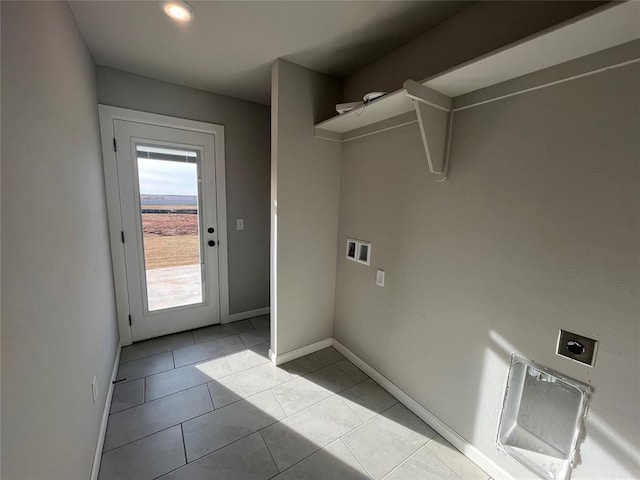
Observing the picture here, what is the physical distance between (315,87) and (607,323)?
7.40 ft

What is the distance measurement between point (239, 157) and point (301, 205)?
1.12 meters

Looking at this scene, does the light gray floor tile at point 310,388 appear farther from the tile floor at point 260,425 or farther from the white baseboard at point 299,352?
the white baseboard at point 299,352

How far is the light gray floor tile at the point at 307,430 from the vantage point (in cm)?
153

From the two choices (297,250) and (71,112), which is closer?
(71,112)

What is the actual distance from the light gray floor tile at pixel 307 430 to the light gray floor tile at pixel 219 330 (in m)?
1.31

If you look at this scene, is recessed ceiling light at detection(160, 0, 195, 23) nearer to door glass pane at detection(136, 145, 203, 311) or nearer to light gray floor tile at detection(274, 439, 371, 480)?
door glass pane at detection(136, 145, 203, 311)

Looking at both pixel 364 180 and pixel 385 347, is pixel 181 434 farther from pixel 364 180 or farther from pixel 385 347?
pixel 364 180

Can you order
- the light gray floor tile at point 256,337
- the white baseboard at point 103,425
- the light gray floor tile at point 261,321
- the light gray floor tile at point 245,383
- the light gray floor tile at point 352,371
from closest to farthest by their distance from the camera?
the white baseboard at point 103,425, the light gray floor tile at point 245,383, the light gray floor tile at point 352,371, the light gray floor tile at point 256,337, the light gray floor tile at point 261,321

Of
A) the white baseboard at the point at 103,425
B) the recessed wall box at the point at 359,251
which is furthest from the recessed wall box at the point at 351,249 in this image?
the white baseboard at the point at 103,425

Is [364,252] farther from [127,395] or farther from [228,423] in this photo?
[127,395]

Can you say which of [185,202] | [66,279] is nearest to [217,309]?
[185,202]

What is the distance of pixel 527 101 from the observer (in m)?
1.22

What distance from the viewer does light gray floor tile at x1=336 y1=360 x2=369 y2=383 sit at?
7.17 ft

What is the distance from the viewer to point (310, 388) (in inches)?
81.0
